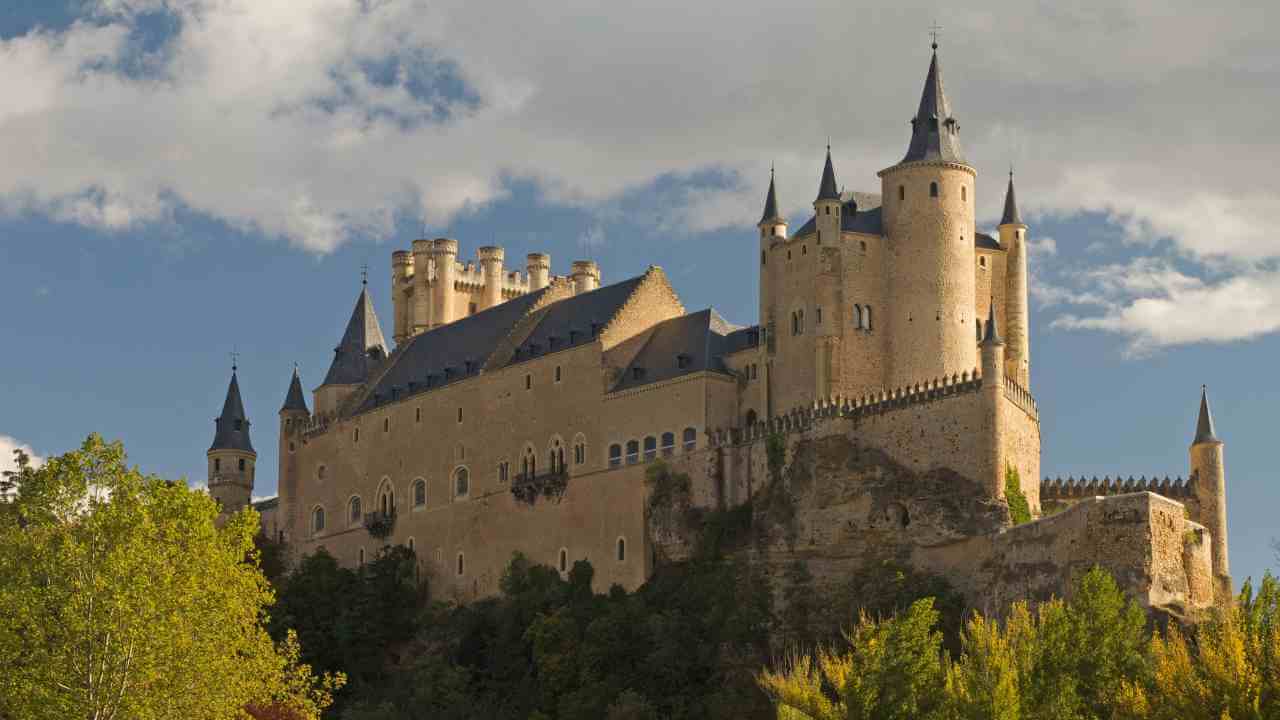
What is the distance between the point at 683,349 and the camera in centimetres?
10475

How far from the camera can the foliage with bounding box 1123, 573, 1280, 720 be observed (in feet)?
209

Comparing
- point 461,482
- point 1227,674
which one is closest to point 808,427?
point 461,482

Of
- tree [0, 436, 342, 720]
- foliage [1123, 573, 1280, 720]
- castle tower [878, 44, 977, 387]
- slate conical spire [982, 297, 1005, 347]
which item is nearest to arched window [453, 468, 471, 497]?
castle tower [878, 44, 977, 387]

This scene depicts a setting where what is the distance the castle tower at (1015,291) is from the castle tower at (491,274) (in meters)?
39.1

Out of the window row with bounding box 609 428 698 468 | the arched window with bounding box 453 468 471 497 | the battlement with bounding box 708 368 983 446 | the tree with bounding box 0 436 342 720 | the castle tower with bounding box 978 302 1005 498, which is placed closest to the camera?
the tree with bounding box 0 436 342 720

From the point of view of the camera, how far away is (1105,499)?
85500 millimetres

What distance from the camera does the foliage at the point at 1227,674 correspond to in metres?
63.8

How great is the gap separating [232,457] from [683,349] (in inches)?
1554

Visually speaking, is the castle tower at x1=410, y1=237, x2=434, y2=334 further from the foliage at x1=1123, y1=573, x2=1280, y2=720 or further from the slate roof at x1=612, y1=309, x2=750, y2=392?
the foliage at x1=1123, y1=573, x2=1280, y2=720

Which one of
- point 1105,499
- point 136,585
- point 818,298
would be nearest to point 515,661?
point 818,298

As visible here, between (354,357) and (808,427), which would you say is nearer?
(808,427)

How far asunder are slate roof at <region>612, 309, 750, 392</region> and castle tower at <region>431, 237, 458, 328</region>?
2416cm

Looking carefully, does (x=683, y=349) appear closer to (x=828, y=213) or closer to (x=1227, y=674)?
(x=828, y=213)

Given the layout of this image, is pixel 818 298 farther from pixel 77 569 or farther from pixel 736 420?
pixel 77 569
